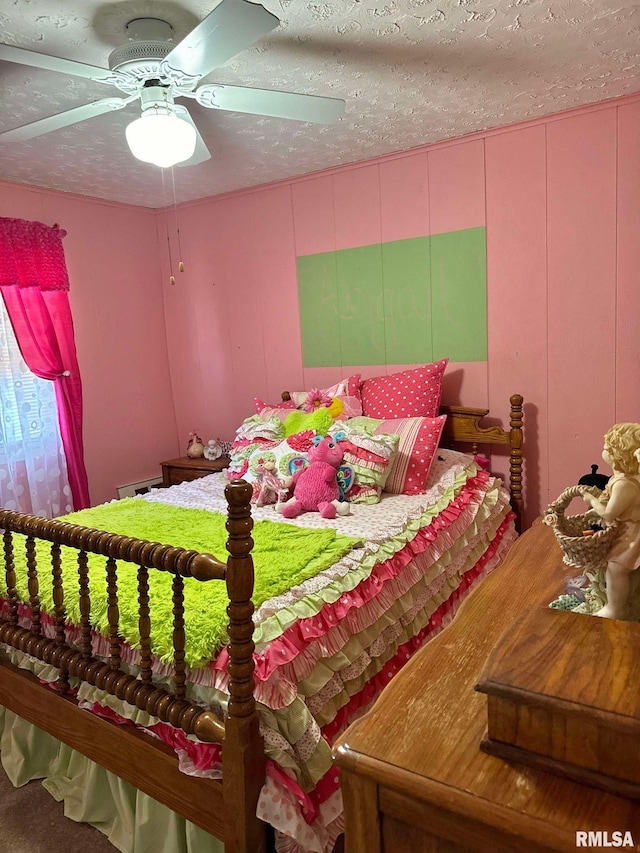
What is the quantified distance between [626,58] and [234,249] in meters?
2.37

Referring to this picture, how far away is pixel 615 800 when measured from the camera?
25.5 inches

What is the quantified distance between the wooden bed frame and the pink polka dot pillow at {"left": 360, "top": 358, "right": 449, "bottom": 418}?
5.72ft

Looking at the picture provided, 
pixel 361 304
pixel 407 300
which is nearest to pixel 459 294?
pixel 407 300

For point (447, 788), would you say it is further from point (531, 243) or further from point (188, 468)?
point (188, 468)

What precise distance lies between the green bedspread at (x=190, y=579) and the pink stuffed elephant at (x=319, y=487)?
19 cm

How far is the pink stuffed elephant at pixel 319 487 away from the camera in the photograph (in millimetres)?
2404

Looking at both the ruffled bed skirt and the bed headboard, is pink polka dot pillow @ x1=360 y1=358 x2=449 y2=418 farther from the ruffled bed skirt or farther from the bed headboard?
the ruffled bed skirt

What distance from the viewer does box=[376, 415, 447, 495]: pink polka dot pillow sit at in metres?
2.65

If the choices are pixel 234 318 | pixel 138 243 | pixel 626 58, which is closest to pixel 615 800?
pixel 626 58

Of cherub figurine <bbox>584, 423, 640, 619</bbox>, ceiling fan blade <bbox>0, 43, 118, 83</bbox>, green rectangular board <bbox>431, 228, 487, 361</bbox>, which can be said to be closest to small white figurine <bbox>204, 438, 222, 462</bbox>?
green rectangular board <bbox>431, 228, 487, 361</bbox>

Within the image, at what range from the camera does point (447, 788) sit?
0.69 meters

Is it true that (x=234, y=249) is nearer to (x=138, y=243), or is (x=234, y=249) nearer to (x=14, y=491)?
(x=138, y=243)

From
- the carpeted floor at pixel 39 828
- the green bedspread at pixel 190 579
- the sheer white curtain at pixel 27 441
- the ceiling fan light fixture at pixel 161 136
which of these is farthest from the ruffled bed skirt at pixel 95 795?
the ceiling fan light fixture at pixel 161 136

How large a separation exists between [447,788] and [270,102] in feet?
6.31
